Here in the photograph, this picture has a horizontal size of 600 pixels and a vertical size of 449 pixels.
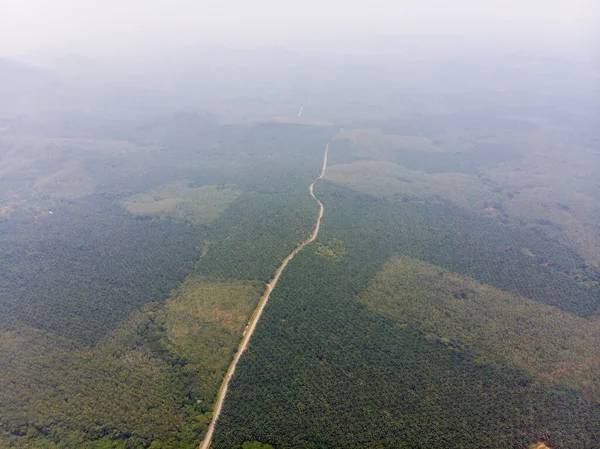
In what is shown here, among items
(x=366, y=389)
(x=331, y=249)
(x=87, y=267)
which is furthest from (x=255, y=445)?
(x=87, y=267)

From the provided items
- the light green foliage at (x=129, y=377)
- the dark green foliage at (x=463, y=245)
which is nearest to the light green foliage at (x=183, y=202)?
the dark green foliage at (x=463, y=245)

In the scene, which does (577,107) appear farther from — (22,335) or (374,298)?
(22,335)

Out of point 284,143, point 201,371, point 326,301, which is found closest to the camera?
point 201,371

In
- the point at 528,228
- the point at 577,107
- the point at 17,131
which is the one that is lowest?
the point at 17,131

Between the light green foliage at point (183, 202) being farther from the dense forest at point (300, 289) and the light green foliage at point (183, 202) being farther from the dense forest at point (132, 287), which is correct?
the dense forest at point (300, 289)

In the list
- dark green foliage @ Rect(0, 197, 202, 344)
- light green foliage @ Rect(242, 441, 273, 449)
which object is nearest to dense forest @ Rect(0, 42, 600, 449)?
light green foliage @ Rect(242, 441, 273, 449)

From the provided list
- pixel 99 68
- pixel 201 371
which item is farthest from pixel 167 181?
pixel 99 68

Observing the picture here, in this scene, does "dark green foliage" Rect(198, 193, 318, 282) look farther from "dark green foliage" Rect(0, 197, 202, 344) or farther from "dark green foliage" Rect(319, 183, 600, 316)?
"dark green foliage" Rect(319, 183, 600, 316)
